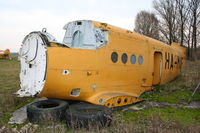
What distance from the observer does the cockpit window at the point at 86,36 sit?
17.4 ft

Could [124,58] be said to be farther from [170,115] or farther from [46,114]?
[46,114]

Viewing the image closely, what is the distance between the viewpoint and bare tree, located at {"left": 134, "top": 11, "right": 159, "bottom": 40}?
38.8m

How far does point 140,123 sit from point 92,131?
1.33 m

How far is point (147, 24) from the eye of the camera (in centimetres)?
4191

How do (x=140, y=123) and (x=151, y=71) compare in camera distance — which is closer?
(x=140, y=123)

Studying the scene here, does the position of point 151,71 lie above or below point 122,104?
above

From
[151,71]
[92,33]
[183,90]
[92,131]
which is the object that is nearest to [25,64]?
[92,33]

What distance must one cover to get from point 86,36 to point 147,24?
3935 cm

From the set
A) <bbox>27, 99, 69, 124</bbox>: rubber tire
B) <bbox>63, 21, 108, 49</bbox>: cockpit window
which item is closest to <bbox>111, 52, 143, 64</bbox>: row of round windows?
<bbox>63, 21, 108, 49</bbox>: cockpit window

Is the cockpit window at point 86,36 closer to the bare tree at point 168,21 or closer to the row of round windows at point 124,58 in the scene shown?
the row of round windows at point 124,58

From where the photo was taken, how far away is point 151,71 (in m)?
7.48

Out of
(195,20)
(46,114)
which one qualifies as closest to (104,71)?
(46,114)

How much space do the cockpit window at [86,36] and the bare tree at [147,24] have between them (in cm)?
3461

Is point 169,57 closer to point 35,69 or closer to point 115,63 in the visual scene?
point 115,63
